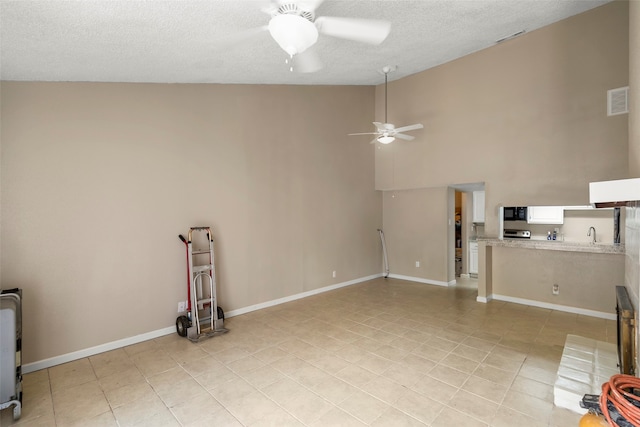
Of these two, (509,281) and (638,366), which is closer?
(638,366)

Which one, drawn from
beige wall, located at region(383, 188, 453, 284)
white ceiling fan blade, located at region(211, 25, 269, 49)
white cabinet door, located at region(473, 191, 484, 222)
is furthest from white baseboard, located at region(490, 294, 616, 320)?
white ceiling fan blade, located at region(211, 25, 269, 49)

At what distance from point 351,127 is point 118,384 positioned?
571cm

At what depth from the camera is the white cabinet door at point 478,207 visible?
7023 millimetres

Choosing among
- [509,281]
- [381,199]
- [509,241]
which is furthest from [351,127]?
[509,281]

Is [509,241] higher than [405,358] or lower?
higher

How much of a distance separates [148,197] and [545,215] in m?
6.17

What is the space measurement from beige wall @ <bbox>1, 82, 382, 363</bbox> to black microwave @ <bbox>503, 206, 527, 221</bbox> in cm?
324

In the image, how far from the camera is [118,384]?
116 inches

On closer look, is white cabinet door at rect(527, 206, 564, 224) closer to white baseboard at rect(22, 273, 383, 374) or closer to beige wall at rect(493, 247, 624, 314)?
beige wall at rect(493, 247, 624, 314)

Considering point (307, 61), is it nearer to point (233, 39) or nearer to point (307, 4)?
point (233, 39)

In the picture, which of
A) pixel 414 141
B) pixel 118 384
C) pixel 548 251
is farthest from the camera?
pixel 414 141

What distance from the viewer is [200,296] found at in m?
4.33

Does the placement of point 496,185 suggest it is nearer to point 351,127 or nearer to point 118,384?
point 351,127

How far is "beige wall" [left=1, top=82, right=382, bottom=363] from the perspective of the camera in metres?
3.22
